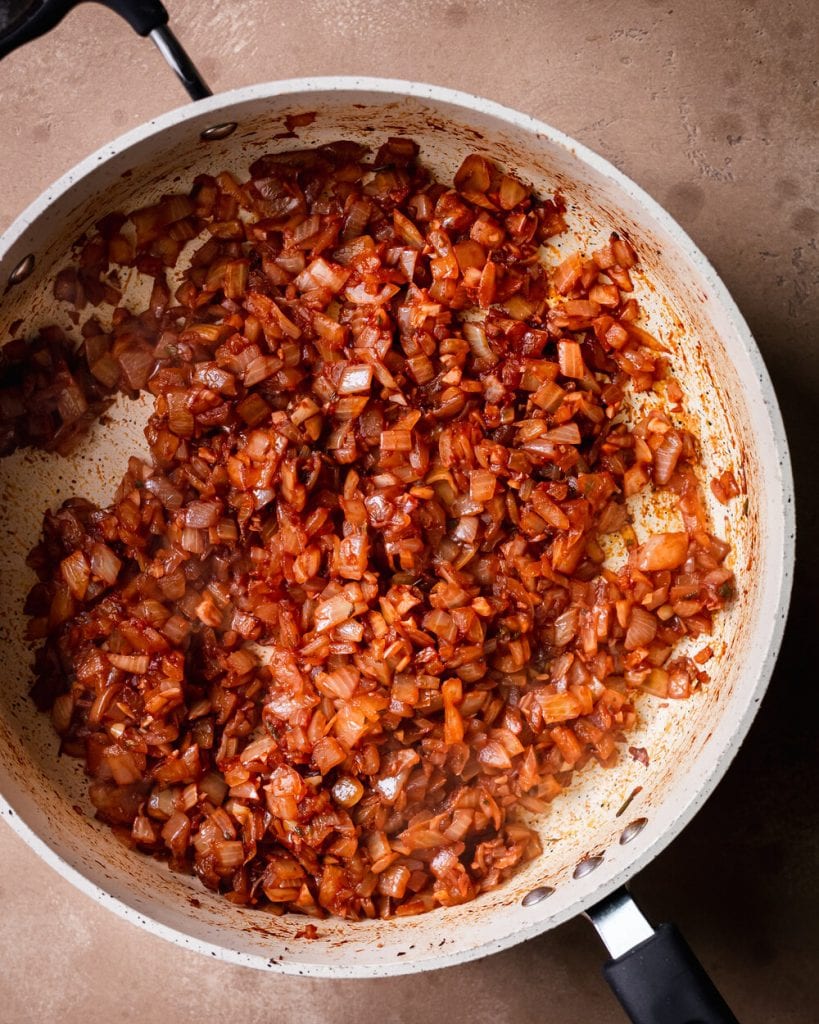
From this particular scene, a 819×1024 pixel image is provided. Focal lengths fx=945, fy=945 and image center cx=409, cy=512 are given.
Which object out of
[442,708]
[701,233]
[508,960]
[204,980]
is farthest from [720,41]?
[204,980]

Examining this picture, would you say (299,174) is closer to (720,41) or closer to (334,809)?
(720,41)

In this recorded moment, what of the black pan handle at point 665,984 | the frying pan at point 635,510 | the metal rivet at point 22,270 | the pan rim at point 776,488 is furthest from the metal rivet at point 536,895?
the metal rivet at point 22,270

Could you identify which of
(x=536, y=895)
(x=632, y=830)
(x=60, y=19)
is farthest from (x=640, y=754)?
(x=60, y=19)

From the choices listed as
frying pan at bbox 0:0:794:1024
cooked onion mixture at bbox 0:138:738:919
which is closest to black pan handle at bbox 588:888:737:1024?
frying pan at bbox 0:0:794:1024

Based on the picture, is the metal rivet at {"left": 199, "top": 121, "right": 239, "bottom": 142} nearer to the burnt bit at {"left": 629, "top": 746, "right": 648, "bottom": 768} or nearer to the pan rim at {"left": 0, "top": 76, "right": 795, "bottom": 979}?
the pan rim at {"left": 0, "top": 76, "right": 795, "bottom": 979}

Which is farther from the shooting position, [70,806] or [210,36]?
[210,36]

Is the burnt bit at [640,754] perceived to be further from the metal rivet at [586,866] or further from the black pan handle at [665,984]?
the black pan handle at [665,984]
